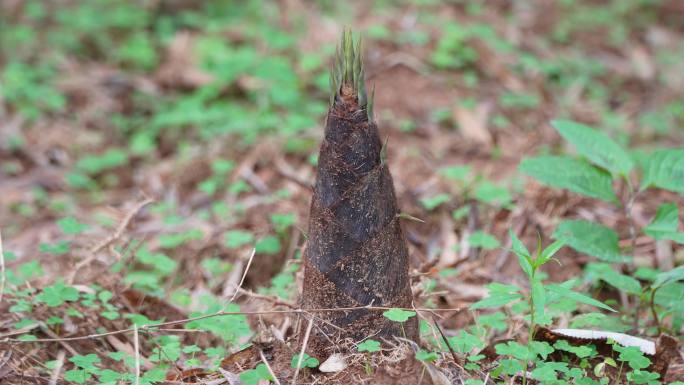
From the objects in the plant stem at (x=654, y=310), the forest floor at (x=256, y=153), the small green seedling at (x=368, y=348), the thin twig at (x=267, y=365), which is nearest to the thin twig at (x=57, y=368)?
the forest floor at (x=256, y=153)

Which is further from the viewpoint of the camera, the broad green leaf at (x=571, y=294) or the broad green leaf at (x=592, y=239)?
the broad green leaf at (x=592, y=239)

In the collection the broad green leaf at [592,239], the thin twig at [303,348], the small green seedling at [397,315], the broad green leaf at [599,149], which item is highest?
Answer: the broad green leaf at [599,149]

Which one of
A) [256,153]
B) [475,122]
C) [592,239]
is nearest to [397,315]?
[592,239]

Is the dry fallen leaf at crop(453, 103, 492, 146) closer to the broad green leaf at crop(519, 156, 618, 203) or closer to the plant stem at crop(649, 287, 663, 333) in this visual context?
the broad green leaf at crop(519, 156, 618, 203)

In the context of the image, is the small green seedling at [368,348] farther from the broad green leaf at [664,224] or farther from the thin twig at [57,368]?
the broad green leaf at [664,224]

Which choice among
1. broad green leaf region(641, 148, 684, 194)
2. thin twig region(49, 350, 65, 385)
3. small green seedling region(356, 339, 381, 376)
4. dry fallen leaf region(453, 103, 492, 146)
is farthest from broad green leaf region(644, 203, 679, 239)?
dry fallen leaf region(453, 103, 492, 146)
